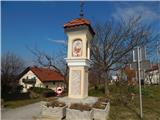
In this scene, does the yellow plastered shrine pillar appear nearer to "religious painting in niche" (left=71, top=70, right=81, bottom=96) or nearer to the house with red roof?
"religious painting in niche" (left=71, top=70, right=81, bottom=96)

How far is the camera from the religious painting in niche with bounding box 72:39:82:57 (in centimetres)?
1338

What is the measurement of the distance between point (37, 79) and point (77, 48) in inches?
1352

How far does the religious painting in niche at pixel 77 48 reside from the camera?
13.4 metres

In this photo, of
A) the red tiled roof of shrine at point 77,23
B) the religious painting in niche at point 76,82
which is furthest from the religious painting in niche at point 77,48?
the religious painting in niche at point 76,82

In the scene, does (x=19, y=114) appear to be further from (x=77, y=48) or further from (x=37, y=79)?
(x=37, y=79)

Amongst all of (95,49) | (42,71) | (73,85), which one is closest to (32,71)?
(42,71)

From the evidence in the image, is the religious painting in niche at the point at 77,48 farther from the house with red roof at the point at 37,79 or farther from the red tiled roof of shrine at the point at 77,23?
the house with red roof at the point at 37,79

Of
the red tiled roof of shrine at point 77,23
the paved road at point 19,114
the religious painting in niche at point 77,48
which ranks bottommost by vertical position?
the paved road at point 19,114

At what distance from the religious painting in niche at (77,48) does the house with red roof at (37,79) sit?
1283 inches

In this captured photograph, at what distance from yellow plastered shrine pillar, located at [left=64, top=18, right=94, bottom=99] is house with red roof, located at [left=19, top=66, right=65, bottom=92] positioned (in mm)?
32603

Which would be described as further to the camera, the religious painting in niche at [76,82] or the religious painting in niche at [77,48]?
the religious painting in niche at [77,48]

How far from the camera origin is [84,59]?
1293 cm

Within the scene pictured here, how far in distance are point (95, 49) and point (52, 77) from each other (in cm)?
2654

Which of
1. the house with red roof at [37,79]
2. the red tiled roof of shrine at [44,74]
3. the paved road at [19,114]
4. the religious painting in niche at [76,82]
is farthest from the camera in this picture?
the red tiled roof of shrine at [44,74]
